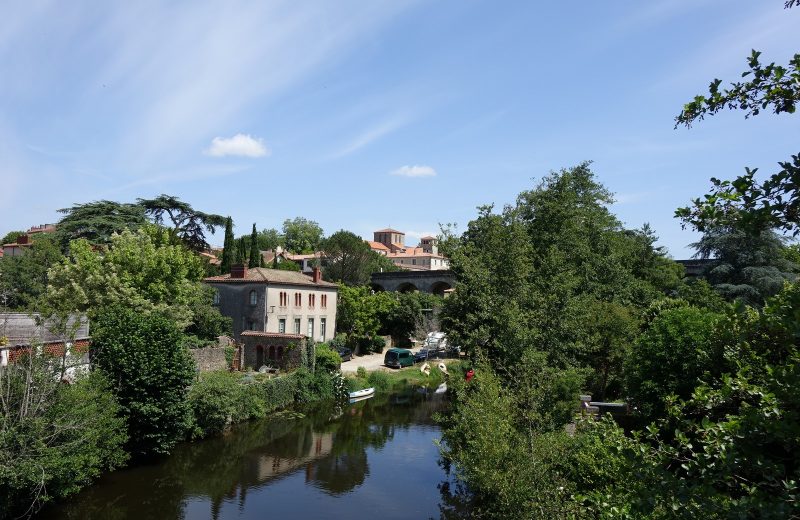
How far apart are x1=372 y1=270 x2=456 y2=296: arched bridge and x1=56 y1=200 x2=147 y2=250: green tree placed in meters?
37.0

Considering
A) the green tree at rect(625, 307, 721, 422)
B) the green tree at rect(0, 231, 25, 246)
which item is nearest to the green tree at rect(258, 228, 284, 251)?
the green tree at rect(0, 231, 25, 246)

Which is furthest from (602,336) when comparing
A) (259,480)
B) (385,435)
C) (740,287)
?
(259,480)

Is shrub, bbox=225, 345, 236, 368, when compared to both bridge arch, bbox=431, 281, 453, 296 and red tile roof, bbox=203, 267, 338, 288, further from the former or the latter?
bridge arch, bbox=431, 281, 453, 296

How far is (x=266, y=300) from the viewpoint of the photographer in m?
46.8

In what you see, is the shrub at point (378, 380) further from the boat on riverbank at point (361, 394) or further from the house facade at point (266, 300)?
the house facade at point (266, 300)

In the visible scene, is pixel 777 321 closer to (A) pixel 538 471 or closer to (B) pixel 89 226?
(A) pixel 538 471

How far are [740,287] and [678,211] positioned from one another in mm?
42572

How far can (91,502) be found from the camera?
20.5 m

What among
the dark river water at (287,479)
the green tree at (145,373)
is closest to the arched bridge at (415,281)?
the dark river water at (287,479)

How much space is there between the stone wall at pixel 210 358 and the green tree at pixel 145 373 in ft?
36.1

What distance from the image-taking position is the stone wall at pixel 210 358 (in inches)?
1435

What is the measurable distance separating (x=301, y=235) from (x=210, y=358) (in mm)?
81988

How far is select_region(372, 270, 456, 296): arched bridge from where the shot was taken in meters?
79.6

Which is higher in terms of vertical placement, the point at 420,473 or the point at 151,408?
the point at 151,408
